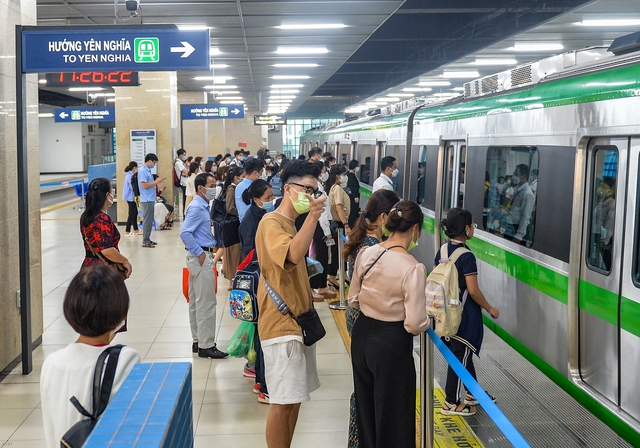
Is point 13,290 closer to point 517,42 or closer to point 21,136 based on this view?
point 21,136

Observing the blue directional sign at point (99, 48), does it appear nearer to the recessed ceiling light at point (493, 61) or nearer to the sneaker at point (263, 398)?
the sneaker at point (263, 398)

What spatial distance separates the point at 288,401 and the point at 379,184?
20.7ft

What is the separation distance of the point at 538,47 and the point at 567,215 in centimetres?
1348

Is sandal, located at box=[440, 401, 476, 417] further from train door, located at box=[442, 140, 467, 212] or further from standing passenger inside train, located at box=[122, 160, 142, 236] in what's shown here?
standing passenger inside train, located at box=[122, 160, 142, 236]

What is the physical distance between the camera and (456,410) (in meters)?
5.84

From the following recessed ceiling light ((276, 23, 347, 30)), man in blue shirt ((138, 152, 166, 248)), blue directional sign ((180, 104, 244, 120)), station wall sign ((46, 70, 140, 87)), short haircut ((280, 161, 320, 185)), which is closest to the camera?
short haircut ((280, 161, 320, 185))

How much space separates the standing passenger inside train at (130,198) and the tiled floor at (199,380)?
4.50 metres

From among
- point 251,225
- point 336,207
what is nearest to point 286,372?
point 251,225

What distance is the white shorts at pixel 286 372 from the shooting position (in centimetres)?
432

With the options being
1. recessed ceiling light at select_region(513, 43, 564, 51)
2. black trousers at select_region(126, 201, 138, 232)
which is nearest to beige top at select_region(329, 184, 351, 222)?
black trousers at select_region(126, 201, 138, 232)

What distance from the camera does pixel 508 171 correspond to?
7.20 meters

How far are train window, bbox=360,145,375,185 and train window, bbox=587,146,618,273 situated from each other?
34.2 ft

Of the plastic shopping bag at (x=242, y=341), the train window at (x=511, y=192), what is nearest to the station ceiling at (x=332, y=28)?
the train window at (x=511, y=192)

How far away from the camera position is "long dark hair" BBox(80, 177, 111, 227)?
6.32 meters
